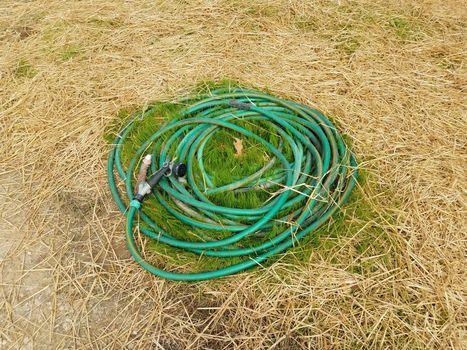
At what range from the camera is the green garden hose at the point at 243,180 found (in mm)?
2473

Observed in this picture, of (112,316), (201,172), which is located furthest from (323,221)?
(112,316)

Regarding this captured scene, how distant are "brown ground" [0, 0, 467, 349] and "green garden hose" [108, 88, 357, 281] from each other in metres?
0.16

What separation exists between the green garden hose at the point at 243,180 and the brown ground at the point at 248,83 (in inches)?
6.4

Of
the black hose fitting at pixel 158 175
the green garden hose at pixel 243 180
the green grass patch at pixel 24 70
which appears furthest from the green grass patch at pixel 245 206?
the green grass patch at pixel 24 70

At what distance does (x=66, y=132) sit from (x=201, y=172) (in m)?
1.29

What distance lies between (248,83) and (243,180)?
1.16 m

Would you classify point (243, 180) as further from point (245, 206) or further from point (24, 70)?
point (24, 70)

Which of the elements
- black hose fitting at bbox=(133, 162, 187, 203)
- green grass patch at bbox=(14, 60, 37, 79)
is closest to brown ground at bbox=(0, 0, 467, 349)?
green grass patch at bbox=(14, 60, 37, 79)

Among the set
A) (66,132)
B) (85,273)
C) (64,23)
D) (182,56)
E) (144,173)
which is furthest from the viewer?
(64,23)

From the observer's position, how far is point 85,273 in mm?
2467

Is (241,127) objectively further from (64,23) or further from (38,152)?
(64,23)

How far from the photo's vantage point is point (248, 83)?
3504 mm

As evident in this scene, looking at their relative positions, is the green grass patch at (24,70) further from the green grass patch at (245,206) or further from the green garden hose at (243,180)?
the green garden hose at (243,180)

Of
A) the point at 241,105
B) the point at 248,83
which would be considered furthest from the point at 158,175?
the point at 248,83
